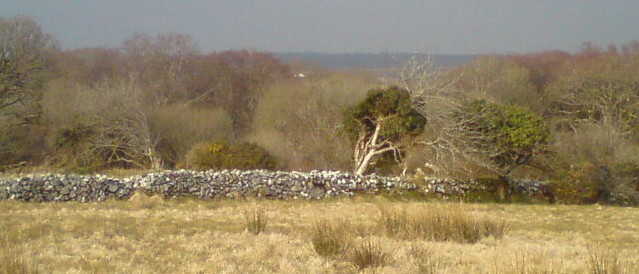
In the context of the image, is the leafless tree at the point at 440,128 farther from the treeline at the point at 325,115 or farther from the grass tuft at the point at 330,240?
the grass tuft at the point at 330,240

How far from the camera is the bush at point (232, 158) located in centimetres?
2477

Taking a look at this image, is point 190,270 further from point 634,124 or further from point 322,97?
point 634,124

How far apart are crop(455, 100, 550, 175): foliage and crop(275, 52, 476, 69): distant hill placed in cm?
295

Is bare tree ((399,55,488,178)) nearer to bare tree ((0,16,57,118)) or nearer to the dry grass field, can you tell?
the dry grass field

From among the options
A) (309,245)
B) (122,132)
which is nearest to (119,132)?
(122,132)

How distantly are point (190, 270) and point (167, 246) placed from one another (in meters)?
1.77

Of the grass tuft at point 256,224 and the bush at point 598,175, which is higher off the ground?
the grass tuft at point 256,224

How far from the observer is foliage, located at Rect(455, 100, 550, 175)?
21047 mm

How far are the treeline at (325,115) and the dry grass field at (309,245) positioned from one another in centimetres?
889

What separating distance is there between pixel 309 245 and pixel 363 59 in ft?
117

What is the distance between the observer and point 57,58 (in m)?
40.6

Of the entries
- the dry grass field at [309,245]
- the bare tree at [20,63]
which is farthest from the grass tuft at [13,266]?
the bare tree at [20,63]

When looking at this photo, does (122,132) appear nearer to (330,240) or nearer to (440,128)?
(440,128)

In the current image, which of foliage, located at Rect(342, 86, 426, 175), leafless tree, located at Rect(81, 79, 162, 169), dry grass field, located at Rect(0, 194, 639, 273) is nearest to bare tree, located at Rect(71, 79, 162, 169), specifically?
leafless tree, located at Rect(81, 79, 162, 169)
